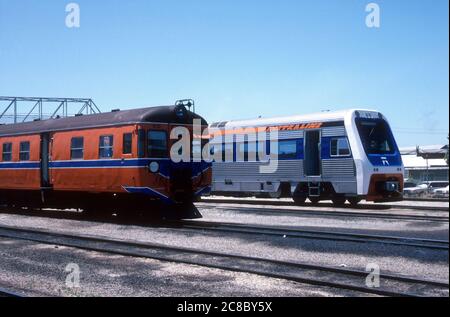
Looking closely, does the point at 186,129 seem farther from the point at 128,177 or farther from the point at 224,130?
the point at 224,130

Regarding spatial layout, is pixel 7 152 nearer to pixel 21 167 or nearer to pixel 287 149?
pixel 21 167

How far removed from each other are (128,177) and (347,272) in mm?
8126

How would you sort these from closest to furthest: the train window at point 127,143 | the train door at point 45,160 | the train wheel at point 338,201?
the train window at point 127,143 → the train door at point 45,160 → the train wheel at point 338,201

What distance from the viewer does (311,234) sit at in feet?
40.6

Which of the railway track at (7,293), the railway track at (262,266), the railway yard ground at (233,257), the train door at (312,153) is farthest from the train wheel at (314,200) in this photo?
the railway track at (7,293)


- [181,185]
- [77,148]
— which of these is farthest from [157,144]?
[77,148]

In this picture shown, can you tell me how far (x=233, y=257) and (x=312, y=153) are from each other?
11.5m

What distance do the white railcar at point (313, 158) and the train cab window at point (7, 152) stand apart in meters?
8.48

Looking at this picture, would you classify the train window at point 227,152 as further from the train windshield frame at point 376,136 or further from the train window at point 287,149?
the train windshield frame at point 376,136

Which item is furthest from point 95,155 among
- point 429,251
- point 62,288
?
point 429,251

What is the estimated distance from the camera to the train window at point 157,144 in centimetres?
1484

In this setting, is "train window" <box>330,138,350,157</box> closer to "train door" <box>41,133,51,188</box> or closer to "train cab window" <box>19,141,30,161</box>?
"train door" <box>41,133,51,188</box>

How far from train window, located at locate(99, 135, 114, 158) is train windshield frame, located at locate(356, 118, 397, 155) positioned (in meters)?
8.64

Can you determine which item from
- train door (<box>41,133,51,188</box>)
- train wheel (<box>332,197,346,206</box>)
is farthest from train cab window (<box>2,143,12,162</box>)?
train wheel (<box>332,197,346,206</box>)
